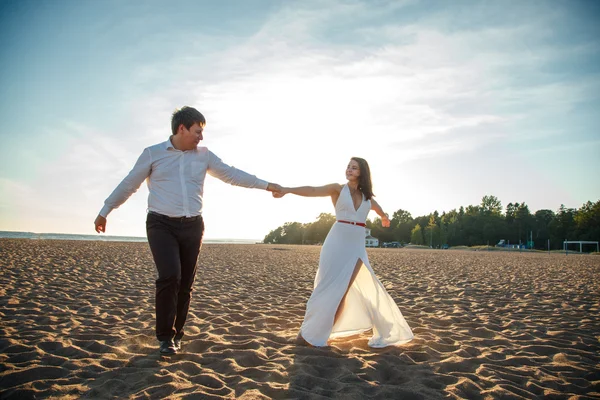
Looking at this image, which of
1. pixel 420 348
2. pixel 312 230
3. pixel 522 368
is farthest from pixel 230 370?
pixel 312 230

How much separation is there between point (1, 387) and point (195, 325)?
2520 millimetres

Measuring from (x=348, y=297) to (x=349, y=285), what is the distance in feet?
1.13

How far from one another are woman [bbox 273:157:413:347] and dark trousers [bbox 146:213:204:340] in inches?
58.8

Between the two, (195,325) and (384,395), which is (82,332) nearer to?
(195,325)

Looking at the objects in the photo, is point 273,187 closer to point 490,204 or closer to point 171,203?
point 171,203

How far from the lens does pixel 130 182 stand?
412 cm

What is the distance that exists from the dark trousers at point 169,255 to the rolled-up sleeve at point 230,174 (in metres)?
0.64

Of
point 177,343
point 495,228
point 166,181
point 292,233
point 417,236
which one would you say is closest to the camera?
point 166,181

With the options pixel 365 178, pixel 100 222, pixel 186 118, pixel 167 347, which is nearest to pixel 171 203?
pixel 100 222

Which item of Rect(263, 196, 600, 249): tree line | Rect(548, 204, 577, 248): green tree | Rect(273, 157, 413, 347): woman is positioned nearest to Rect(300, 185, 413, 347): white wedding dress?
Rect(273, 157, 413, 347): woman

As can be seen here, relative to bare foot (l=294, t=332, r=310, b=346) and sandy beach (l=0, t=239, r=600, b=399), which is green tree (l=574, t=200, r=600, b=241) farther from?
bare foot (l=294, t=332, r=310, b=346)

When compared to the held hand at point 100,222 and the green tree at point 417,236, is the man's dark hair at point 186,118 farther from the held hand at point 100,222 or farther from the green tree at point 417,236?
the green tree at point 417,236

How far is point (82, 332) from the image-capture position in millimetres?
4875

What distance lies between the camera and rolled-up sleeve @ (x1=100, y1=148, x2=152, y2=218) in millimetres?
4078
